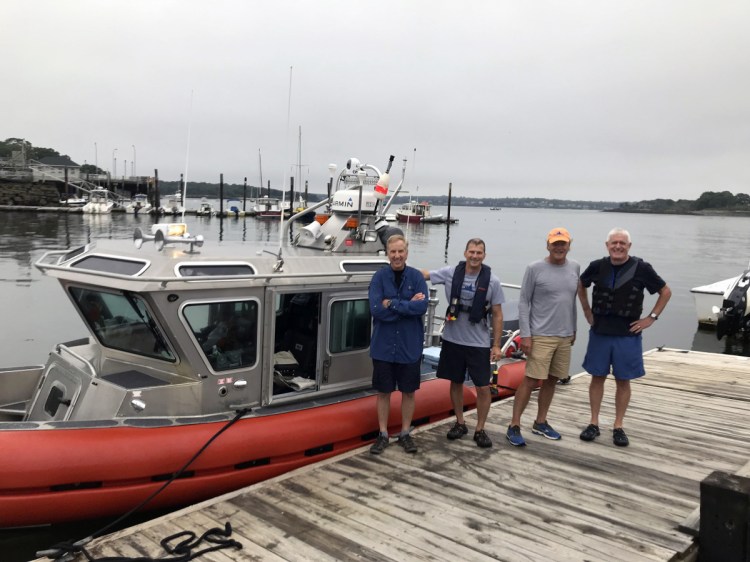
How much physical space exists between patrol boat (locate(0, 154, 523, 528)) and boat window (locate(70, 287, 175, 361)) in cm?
1

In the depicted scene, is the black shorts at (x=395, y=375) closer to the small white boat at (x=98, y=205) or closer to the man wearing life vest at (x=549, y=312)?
the man wearing life vest at (x=549, y=312)

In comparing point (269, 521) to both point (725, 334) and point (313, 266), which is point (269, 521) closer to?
point (313, 266)

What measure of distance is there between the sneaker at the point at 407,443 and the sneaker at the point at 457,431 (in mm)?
411

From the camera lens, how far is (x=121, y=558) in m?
3.29

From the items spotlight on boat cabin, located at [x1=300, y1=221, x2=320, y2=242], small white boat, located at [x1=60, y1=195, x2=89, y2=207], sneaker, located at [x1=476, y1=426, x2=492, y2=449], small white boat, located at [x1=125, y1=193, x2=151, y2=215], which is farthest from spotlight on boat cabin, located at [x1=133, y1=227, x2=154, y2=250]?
small white boat, located at [x1=125, y1=193, x2=151, y2=215]

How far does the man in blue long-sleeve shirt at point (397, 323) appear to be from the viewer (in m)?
4.65

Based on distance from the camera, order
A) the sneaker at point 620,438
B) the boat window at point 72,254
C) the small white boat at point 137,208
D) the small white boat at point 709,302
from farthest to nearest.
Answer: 1. the small white boat at point 137,208
2. the small white boat at point 709,302
3. the sneaker at point 620,438
4. the boat window at point 72,254

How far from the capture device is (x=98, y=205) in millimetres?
60656

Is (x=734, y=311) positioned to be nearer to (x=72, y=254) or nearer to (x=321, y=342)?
(x=321, y=342)

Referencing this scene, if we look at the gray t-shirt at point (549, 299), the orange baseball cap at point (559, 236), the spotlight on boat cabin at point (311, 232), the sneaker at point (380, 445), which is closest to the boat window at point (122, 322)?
the sneaker at point (380, 445)

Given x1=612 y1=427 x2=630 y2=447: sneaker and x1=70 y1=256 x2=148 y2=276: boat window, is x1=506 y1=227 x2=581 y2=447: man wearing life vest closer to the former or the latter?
x1=612 y1=427 x2=630 y2=447: sneaker

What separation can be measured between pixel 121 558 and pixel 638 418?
5.11 m

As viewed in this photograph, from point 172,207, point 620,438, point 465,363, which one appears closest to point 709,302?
point 620,438

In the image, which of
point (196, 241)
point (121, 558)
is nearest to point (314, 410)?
point (196, 241)
